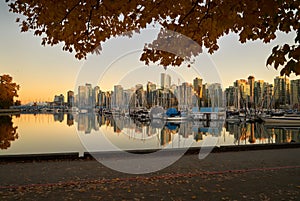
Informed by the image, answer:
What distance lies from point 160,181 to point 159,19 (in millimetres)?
4645

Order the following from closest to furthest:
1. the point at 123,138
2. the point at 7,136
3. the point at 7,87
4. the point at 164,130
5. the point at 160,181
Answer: the point at 160,181 → the point at 123,138 → the point at 7,136 → the point at 164,130 → the point at 7,87

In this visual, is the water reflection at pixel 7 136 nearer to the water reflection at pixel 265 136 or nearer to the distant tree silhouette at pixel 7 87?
the water reflection at pixel 265 136

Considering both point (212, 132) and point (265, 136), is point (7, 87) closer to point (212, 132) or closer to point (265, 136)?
point (212, 132)

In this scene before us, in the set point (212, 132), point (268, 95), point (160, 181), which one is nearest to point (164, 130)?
point (212, 132)

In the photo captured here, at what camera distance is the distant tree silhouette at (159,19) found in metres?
5.71

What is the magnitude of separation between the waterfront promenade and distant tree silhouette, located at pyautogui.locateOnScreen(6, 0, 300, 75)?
12.1 ft

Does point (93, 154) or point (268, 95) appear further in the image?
point (268, 95)

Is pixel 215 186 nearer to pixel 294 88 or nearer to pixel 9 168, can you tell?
pixel 9 168

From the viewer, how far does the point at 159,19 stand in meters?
8.47

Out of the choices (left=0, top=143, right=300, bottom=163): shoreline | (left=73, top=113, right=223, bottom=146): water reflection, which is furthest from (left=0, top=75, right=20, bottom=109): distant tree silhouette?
(left=0, top=143, right=300, bottom=163): shoreline

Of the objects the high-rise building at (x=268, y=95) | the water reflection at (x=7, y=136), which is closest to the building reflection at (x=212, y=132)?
the water reflection at (x=7, y=136)

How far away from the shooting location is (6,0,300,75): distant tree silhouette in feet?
18.7

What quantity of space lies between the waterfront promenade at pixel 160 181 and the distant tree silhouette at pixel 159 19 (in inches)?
145

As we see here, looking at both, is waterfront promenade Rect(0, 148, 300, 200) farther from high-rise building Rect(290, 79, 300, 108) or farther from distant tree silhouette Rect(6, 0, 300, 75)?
high-rise building Rect(290, 79, 300, 108)
